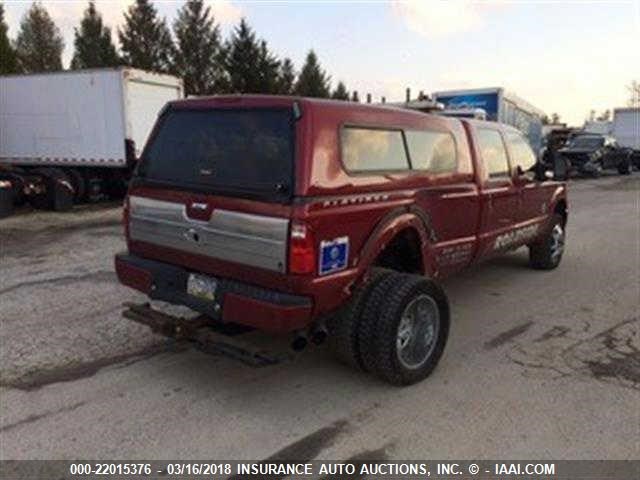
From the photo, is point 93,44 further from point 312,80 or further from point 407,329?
point 407,329

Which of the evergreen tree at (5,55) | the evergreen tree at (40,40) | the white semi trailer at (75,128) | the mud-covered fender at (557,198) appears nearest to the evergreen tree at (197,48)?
the evergreen tree at (40,40)

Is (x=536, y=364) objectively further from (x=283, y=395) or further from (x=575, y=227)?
(x=575, y=227)

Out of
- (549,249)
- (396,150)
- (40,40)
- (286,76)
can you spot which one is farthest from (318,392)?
(40,40)

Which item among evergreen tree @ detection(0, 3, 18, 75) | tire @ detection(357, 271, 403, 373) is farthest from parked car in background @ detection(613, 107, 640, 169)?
tire @ detection(357, 271, 403, 373)

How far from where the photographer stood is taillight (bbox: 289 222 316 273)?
3994 millimetres

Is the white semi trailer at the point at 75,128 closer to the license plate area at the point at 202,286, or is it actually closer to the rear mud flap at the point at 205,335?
the rear mud flap at the point at 205,335

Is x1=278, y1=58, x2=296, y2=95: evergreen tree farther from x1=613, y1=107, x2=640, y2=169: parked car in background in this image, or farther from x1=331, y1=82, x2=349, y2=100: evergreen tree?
x1=613, y1=107, x2=640, y2=169: parked car in background

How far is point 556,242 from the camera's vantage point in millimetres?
8422

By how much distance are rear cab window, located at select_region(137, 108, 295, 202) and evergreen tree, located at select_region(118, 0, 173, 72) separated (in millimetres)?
54205

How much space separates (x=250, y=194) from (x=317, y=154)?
485 mm

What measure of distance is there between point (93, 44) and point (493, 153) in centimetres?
5596

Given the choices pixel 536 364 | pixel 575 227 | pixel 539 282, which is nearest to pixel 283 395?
pixel 536 364

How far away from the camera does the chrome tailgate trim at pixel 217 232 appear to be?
4.07m

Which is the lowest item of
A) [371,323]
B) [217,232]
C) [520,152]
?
[371,323]
